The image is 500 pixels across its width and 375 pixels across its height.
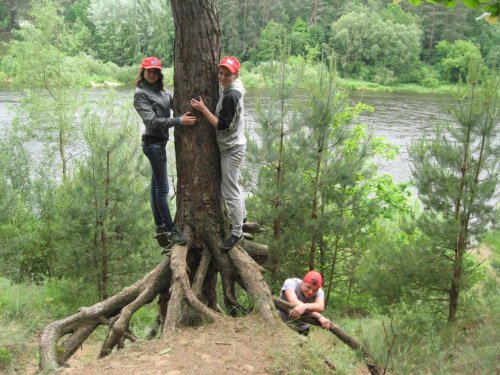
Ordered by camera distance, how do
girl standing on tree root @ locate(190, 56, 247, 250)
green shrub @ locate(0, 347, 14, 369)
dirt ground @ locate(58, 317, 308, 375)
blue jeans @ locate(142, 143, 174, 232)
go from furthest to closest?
green shrub @ locate(0, 347, 14, 369), blue jeans @ locate(142, 143, 174, 232), girl standing on tree root @ locate(190, 56, 247, 250), dirt ground @ locate(58, 317, 308, 375)

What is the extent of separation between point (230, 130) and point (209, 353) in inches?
69.6

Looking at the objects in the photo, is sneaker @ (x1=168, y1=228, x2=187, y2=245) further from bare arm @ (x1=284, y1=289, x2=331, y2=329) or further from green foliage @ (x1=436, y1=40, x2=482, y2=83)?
green foliage @ (x1=436, y1=40, x2=482, y2=83)

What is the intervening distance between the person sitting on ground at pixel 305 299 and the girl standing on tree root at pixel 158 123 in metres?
1.03

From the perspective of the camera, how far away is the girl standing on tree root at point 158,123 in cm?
442

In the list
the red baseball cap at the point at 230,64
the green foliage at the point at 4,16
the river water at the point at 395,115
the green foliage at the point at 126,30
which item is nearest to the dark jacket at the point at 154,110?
the red baseball cap at the point at 230,64

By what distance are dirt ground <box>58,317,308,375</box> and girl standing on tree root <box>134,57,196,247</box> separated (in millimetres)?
964

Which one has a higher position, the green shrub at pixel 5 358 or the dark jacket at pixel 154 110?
the dark jacket at pixel 154 110

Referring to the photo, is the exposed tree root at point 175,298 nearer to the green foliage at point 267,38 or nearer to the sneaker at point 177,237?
the sneaker at point 177,237

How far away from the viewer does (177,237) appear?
457 cm

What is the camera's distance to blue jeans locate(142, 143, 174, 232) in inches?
186

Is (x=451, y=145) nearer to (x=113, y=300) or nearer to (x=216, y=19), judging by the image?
(x=216, y=19)

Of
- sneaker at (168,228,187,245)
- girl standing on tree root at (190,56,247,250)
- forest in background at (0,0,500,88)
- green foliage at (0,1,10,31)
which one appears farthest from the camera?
green foliage at (0,1,10,31)

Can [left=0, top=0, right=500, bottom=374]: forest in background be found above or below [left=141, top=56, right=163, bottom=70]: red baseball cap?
below

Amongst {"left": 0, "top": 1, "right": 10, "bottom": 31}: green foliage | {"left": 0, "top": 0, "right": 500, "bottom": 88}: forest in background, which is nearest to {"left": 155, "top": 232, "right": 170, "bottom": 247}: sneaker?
{"left": 0, "top": 0, "right": 500, "bottom": 88}: forest in background
